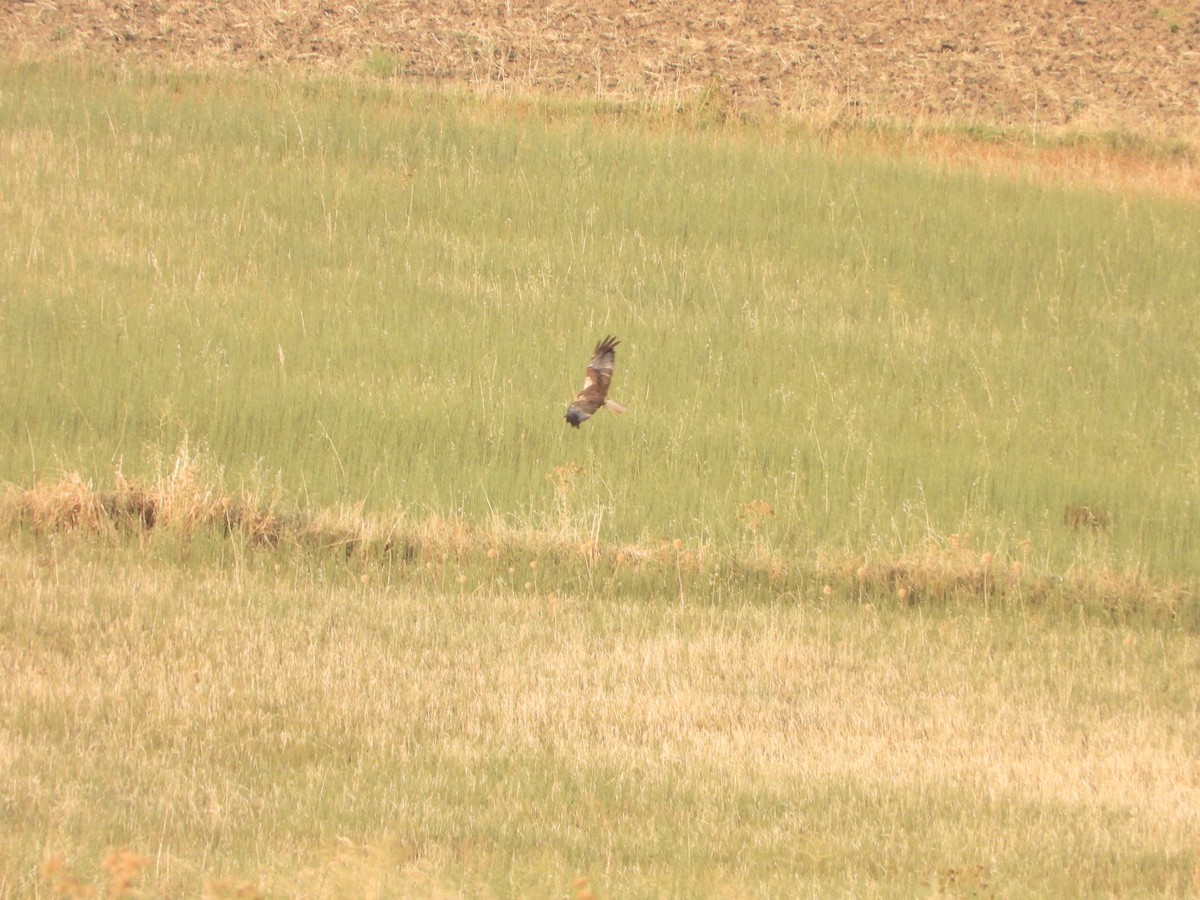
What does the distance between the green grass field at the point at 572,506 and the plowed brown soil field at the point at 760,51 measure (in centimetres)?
123

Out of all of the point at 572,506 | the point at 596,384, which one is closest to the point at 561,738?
the point at 596,384

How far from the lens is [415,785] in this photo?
5691 millimetres

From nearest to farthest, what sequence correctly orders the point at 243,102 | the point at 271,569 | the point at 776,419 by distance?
1. the point at 271,569
2. the point at 776,419
3. the point at 243,102

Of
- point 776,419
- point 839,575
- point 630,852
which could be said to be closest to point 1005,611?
point 839,575

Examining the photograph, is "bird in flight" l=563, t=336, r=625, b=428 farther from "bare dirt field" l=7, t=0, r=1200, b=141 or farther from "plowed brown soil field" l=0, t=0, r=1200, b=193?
"bare dirt field" l=7, t=0, r=1200, b=141

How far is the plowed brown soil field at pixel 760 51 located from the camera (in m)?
17.8

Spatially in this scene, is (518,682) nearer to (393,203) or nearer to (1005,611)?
(1005,611)

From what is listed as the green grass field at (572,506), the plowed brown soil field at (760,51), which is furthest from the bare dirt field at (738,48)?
the green grass field at (572,506)

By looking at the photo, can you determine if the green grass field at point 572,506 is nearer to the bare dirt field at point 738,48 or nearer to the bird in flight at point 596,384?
the bird in flight at point 596,384

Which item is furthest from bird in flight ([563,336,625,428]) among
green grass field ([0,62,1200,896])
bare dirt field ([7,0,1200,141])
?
bare dirt field ([7,0,1200,141])

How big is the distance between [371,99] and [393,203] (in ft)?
8.15

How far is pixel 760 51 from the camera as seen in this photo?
19516 mm

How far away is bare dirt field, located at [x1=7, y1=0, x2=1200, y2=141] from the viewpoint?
18.1m

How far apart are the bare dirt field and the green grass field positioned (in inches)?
Result: 52.8
